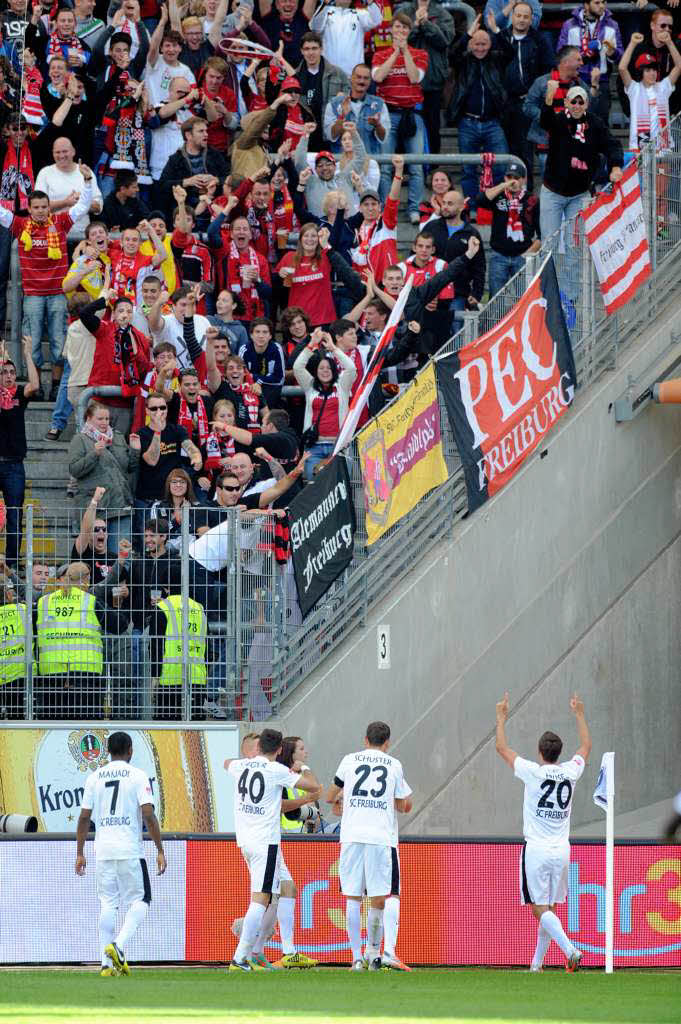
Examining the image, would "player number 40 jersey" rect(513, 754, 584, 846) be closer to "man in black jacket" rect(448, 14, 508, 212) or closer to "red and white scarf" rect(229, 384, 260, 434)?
"red and white scarf" rect(229, 384, 260, 434)

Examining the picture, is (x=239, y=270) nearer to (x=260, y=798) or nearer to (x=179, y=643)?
(x=179, y=643)

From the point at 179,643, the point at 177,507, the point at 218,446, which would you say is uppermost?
the point at 218,446

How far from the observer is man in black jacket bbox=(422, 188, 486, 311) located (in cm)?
2144

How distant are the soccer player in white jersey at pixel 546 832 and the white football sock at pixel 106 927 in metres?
3.05

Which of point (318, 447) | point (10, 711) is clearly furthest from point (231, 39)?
point (10, 711)

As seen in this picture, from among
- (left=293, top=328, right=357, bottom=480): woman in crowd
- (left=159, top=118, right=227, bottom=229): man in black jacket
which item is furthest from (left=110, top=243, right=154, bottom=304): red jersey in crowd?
(left=293, top=328, right=357, bottom=480): woman in crowd

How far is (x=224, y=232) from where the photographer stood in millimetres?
21953

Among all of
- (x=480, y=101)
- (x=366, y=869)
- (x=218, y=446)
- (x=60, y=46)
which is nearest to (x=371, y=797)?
(x=366, y=869)

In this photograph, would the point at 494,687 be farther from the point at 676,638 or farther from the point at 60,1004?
the point at 60,1004

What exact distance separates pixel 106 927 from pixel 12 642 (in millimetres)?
3676

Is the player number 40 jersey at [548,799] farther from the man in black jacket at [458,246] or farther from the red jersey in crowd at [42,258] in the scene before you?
the red jersey in crowd at [42,258]

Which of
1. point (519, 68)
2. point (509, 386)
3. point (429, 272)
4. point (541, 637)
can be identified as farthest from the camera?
point (519, 68)

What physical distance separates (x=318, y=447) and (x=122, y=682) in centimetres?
359

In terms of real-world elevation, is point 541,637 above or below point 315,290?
below
